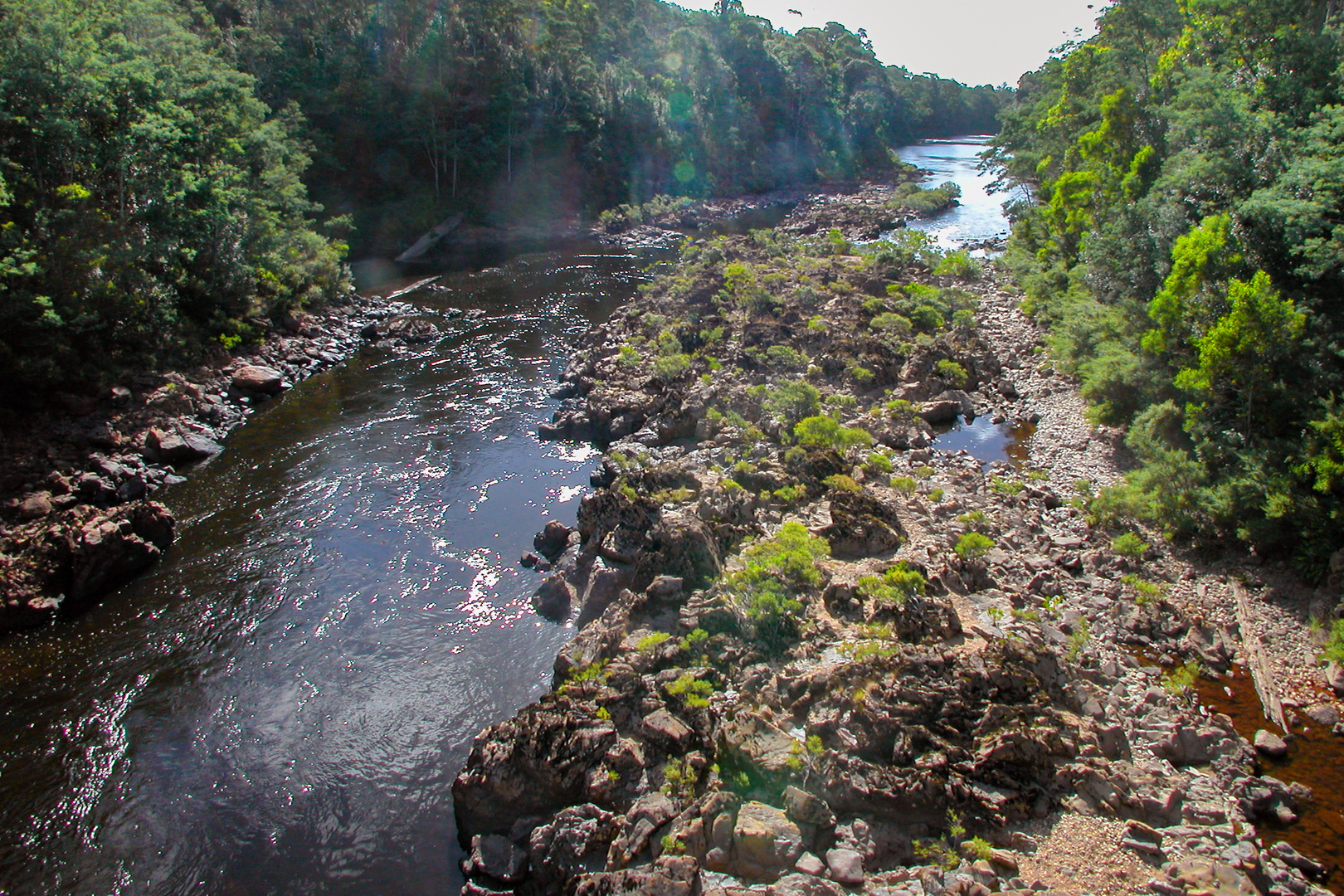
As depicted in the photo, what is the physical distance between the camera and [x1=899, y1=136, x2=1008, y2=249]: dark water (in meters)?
61.1

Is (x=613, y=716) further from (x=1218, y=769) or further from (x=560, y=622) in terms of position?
(x=1218, y=769)

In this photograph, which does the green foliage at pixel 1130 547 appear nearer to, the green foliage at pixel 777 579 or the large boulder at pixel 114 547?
the green foliage at pixel 777 579

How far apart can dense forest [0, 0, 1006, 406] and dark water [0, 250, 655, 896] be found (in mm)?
7560

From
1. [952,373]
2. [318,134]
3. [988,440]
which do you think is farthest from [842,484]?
[318,134]

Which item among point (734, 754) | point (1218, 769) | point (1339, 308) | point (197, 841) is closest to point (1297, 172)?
point (1339, 308)

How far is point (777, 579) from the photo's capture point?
1527 centimetres

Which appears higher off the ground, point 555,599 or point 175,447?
point 175,447

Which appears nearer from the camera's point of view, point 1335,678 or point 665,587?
point 1335,678

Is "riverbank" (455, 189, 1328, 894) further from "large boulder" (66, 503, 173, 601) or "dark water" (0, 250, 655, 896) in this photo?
"large boulder" (66, 503, 173, 601)

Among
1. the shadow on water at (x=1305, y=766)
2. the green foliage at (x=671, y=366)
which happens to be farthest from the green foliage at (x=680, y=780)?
the green foliage at (x=671, y=366)

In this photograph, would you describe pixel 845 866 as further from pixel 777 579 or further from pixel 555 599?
pixel 555 599

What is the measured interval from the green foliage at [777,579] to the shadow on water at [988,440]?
8920 millimetres

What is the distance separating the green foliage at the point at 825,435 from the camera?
69.4 feet

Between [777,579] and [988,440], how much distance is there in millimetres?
13085
